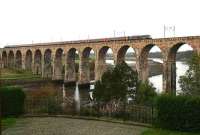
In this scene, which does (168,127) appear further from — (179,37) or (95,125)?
(179,37)

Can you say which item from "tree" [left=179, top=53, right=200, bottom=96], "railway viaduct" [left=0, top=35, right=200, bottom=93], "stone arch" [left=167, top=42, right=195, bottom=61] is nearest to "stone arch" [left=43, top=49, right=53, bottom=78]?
"railway viaduct" [left=0, top=35, right=200, bottom=93]

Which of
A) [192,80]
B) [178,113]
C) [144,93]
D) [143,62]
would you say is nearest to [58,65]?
[143,62]

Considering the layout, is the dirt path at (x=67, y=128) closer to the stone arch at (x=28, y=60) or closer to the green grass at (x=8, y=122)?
the green grass at (x=8, y=122)

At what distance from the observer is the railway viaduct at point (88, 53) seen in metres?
54.3

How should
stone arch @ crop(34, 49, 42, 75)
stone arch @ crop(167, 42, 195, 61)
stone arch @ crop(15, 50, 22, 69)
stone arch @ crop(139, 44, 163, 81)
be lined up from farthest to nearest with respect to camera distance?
stone arch @ crop(15, 50, 22, 69) < stone arch @ crop(34, 49, 42, 75) < stone arch @ crop(139, 44, 163, 81) < stone arch @ crop(167, 42, 195, 61)

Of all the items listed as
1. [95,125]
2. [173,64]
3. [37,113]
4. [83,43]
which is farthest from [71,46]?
[95,125]

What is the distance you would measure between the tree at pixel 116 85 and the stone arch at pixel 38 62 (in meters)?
61.5

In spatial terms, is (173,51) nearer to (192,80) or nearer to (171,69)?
(171,69)

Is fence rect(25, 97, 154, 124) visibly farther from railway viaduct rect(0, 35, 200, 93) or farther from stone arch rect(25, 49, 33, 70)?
stone arch rect(25, 49, 33, 70)

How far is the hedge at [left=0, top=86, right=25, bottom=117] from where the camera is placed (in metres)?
29.1

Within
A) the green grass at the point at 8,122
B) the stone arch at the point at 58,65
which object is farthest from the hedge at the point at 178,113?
the stone arch at the point at 58,65

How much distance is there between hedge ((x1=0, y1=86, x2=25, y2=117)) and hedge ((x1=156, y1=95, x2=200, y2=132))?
1209cm

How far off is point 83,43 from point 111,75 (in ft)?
120

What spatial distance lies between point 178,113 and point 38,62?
80.9 meters
